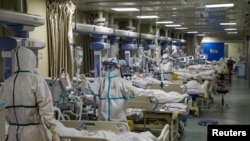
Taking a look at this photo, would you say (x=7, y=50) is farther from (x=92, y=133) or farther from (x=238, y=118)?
(x=238, y=118)

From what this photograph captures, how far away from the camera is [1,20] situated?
3.55m

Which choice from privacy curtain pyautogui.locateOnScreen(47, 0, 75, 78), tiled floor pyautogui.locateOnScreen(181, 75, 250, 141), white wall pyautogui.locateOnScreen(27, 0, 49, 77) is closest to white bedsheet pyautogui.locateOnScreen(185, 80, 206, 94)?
tiled floor pyautogui.locateOnScreen(181, 75, 250, 141)

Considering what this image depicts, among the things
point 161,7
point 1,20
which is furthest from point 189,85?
point 1,20

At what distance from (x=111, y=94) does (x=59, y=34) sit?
2303mm

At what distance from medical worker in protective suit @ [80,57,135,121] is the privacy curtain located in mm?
1820

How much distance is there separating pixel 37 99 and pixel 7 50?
3.39 ft

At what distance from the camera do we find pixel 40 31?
5996 millimetres

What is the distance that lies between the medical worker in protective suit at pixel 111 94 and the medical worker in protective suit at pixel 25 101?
143 centimetres

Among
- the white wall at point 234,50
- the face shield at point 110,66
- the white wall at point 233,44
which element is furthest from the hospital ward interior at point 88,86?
the white wall at point 234,50

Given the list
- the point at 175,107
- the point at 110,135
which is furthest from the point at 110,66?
the point at 175,107

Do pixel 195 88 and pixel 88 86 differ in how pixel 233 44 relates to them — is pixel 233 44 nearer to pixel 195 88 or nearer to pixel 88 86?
pixel 195 88

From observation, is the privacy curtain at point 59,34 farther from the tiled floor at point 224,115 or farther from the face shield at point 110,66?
the tiled floor at point 224,115

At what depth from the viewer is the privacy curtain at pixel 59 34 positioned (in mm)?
6156

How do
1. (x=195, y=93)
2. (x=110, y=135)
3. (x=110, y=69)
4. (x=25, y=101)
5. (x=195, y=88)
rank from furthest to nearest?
(x=195, y=88), (x=195, y=93), (x=110, y=69), (x=110, y=135), (x=25, y=101)
